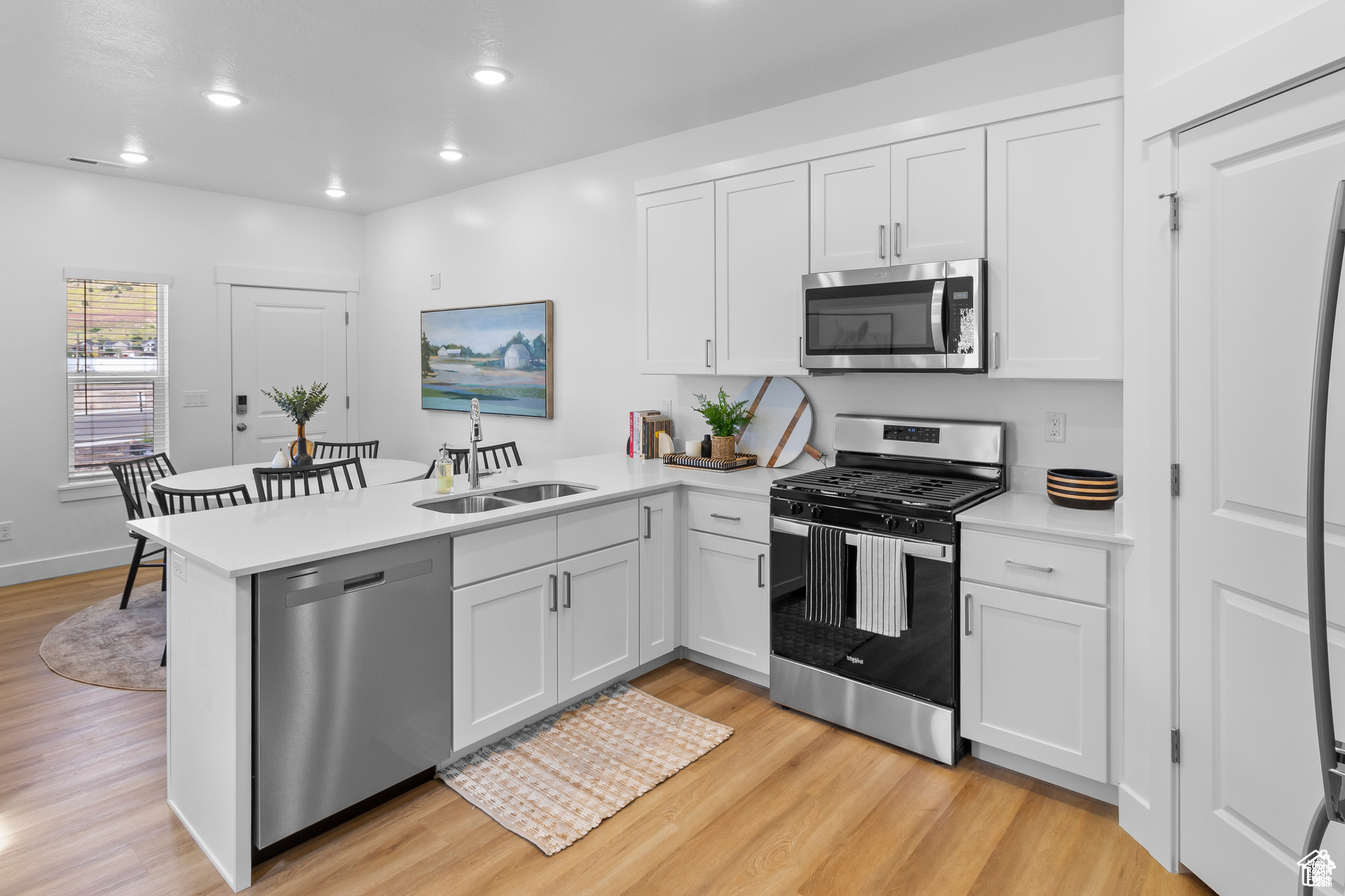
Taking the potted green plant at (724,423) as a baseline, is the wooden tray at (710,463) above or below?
below

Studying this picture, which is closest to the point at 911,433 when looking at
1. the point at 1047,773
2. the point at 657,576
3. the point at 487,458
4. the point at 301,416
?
the point at 657,576

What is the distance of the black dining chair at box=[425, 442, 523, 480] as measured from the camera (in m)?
4.19

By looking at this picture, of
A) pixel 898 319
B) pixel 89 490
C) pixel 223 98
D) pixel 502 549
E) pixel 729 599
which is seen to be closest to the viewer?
pixel 502 549

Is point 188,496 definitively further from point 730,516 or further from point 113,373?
point 113,373

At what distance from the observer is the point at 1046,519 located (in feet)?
8.03

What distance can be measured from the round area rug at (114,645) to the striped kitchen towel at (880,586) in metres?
2.81

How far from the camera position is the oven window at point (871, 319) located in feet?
9.16

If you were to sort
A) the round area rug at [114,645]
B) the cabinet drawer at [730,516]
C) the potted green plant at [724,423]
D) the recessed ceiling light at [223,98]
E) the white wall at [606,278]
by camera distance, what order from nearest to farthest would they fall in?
1. the white wall at [606,278]
2. the cabinet drawer at [730,516]
3. the round area rug at [114,645]
4. the recessed ceiling light at [223,98]
5. the potted green plant at [724,423]

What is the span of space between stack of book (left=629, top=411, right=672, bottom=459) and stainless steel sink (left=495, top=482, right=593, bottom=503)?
0.85 metres

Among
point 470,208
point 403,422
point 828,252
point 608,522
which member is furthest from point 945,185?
point 403,422

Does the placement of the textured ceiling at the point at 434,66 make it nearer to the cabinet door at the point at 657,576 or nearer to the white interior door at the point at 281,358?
the white interior door at the point at 281,358

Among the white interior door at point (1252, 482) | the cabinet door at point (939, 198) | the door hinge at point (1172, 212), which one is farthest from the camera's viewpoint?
the cabinet door at point (939, 198)

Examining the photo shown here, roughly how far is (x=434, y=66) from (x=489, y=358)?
225 centimetres

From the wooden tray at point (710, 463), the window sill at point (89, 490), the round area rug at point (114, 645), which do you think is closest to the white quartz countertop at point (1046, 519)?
the wooden tray at point (710, 463)
